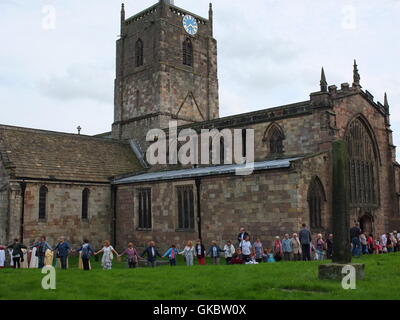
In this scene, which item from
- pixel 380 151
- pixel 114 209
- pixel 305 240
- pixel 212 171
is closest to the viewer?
pixel 305 240

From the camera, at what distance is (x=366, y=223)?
103 feet

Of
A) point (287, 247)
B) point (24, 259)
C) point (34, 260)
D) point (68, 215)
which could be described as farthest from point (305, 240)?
point (68, 215)

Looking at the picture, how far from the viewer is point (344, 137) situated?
97.9 ft

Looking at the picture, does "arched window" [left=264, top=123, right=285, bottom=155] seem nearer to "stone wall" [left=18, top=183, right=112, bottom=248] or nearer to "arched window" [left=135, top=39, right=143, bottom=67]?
"stone wall" [left=18, top=183, right=112, bottom=248]

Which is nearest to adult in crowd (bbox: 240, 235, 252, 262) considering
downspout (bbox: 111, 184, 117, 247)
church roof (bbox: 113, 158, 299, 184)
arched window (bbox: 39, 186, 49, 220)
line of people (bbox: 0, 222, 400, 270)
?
line of people (bbox: 0, 222, 400, 270)

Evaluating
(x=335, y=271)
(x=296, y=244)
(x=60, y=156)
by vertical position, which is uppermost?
(x=60, y=156)

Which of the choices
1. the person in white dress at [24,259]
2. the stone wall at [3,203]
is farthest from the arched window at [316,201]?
the stone wall at [3,203]

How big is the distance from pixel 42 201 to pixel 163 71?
1666cm

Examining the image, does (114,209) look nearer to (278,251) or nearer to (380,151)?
(278,251)

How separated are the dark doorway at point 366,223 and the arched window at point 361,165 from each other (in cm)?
87

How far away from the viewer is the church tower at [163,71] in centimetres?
4178

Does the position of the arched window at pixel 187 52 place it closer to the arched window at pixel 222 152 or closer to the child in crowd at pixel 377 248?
the arched window at pixel 222 152

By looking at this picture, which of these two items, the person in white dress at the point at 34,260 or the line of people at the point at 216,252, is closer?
the line of people at the point at 216,252
